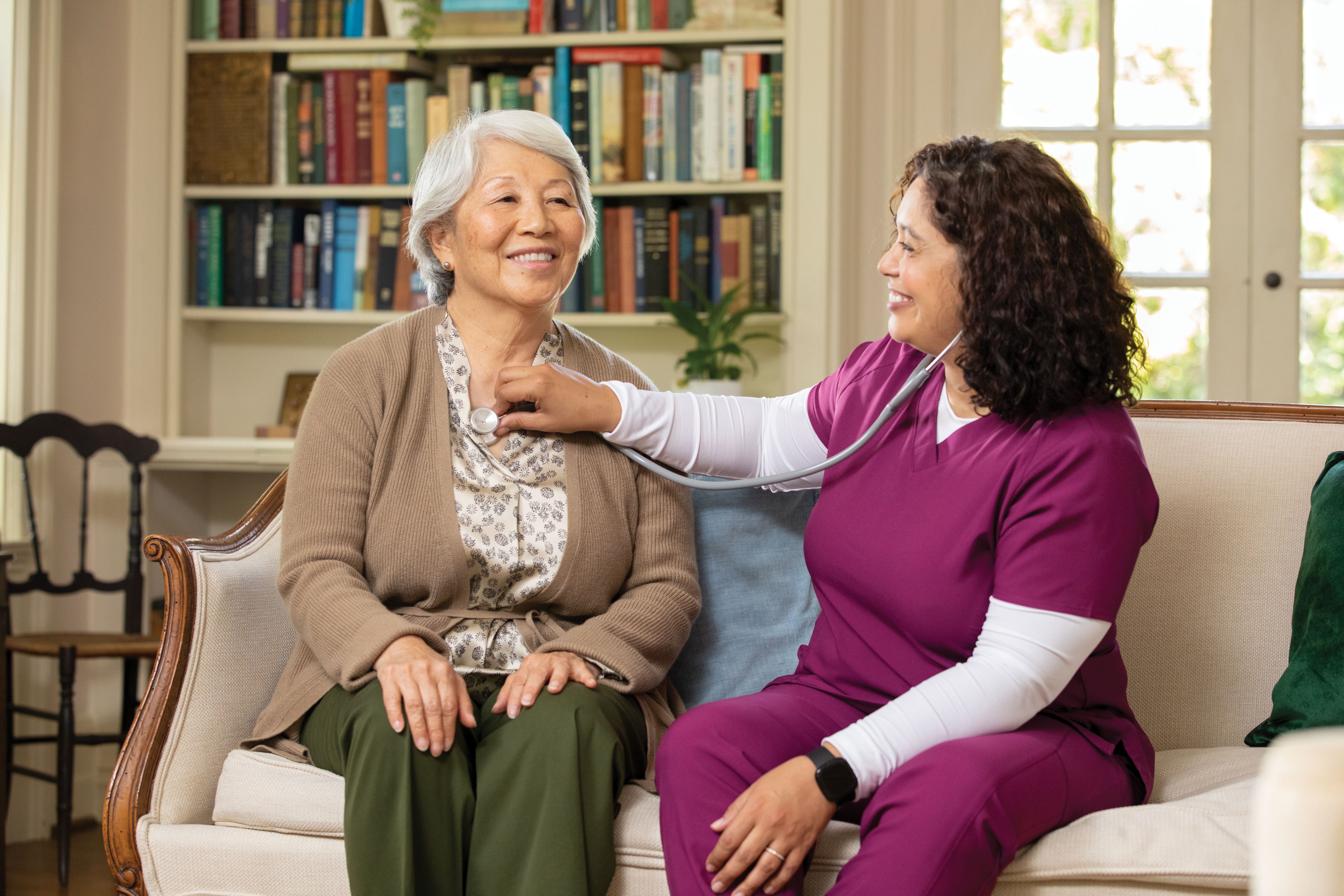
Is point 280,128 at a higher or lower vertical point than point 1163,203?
higher

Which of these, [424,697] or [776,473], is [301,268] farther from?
[424,697]

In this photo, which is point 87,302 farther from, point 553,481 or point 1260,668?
point 1260,668

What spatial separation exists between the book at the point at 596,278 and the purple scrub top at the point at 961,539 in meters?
1.64

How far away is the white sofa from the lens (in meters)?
1.21

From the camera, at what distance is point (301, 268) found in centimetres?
312

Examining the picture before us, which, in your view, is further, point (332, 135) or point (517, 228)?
point (332, 135)

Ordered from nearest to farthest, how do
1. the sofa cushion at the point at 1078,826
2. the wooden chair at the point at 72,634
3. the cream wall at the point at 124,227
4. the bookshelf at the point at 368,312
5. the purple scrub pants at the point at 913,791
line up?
the purple scrub pants at the point at 913,791 < the sofa cushion at the point at 1078,826 < the wooden chair at the point at 72,634 < the cream wall at the point at 124,227 < the bookshelf at the point at 368,312

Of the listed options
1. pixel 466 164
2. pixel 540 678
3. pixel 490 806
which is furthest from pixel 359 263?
pixel 490 806

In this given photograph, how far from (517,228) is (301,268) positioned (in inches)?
71.1

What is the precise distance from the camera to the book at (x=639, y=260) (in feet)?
9.84

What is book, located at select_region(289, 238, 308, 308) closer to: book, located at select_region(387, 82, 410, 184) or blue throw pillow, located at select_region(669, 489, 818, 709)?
book, located at select_region(387, 82, 410, 184)

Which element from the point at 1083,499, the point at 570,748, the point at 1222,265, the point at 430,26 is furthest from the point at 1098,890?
the point at 430,26

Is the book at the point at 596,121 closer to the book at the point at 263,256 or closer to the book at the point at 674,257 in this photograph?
the book at the point at 674,257

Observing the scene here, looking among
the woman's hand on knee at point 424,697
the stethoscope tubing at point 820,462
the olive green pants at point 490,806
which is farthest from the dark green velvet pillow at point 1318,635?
the woman's hand on knee at point 424,697
